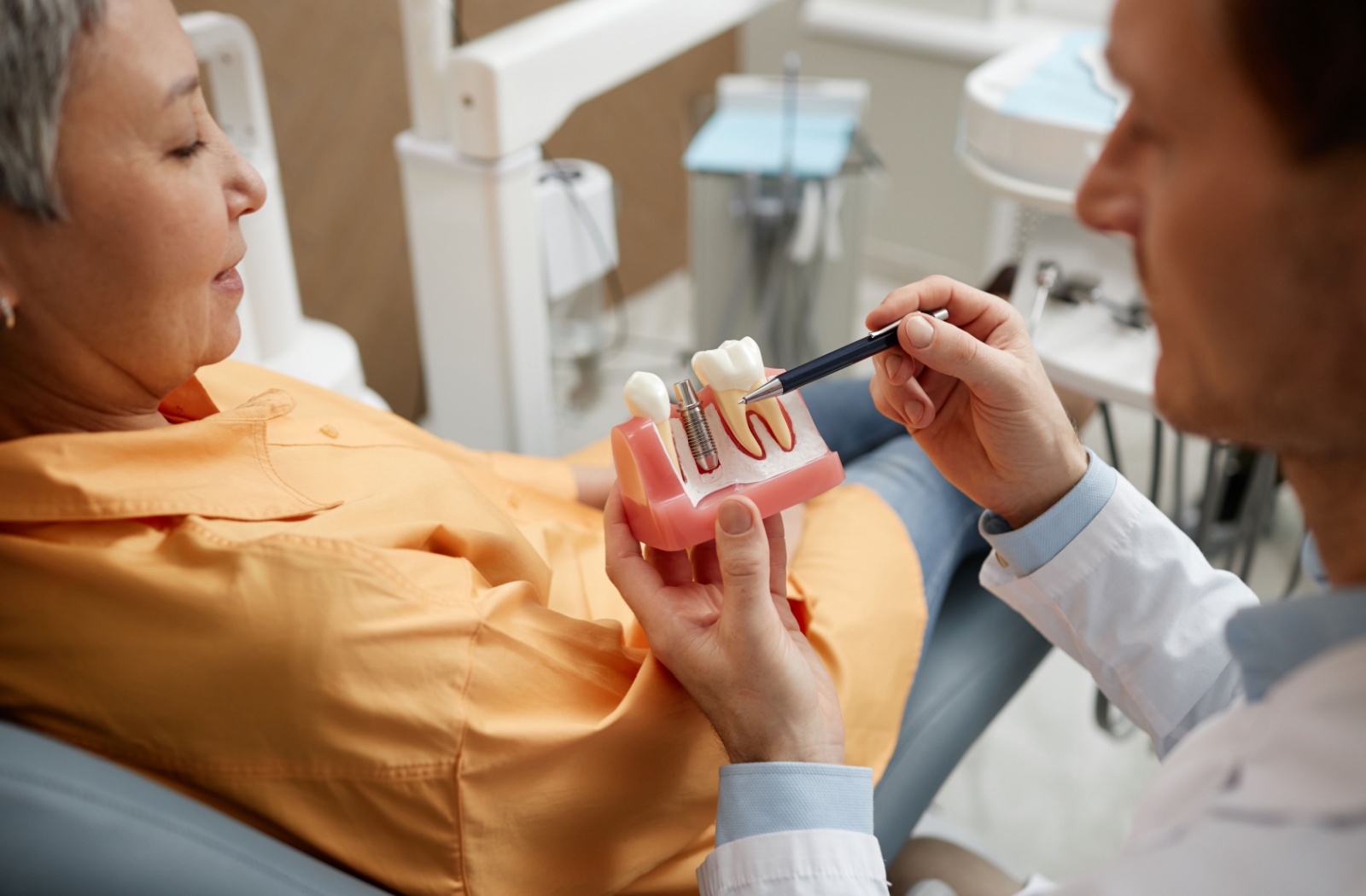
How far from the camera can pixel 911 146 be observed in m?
2.96

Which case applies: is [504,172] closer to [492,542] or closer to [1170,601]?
[492,542]

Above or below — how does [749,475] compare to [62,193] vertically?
below

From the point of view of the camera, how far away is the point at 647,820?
36.5 inches

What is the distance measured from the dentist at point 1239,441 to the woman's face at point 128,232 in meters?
0.38

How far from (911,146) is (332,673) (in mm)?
2502

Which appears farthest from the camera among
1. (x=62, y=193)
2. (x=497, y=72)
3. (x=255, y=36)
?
(x=255, y=36)

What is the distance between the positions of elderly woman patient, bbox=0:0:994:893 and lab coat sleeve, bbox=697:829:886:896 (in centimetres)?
13

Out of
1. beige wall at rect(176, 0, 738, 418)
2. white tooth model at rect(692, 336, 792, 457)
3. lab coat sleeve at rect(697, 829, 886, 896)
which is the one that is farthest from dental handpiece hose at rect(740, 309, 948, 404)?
beige wall at rect(176, 0, 738, 418)

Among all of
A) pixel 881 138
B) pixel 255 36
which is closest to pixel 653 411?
pixel 255 36

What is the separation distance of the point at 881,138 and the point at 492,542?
7.64ft

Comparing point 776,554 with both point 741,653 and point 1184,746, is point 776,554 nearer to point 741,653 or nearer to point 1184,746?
point 741,653

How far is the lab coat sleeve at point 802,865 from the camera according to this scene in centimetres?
79

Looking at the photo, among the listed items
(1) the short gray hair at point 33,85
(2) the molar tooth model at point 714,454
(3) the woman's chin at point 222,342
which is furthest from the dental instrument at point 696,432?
(1) the short gray hair at point 33,85

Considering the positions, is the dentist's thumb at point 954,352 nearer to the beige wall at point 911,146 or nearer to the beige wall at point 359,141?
the beige wall at point 359,141
